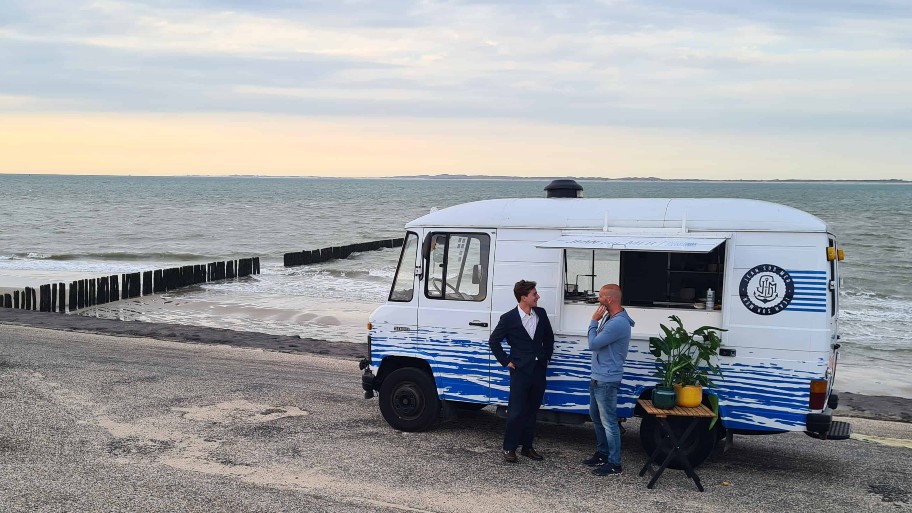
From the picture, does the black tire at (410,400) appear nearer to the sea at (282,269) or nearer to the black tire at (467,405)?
the black tire at (467,405)

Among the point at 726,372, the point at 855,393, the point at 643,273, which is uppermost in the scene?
the point at 643,273

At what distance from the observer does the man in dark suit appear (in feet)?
29.7

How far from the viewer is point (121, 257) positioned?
47469mm

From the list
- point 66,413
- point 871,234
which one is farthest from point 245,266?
point 871,234

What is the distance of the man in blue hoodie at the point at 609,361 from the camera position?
8.57 meters

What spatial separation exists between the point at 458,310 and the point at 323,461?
7.62ft

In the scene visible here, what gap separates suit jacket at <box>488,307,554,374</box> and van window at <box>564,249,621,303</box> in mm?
673

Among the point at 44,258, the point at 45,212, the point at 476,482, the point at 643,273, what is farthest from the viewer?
the point at 45,212

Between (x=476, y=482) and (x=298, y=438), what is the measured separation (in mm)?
2524

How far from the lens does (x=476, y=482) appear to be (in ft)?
28.2

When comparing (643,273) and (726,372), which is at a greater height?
(643,273)

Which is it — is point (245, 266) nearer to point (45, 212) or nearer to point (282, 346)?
point (282, 346)

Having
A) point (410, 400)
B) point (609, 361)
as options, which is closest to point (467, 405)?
point (410, 400)

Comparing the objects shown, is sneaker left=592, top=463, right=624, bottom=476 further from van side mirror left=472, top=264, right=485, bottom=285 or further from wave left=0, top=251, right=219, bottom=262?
wave left=0, top=251, right=219, bottom=262
